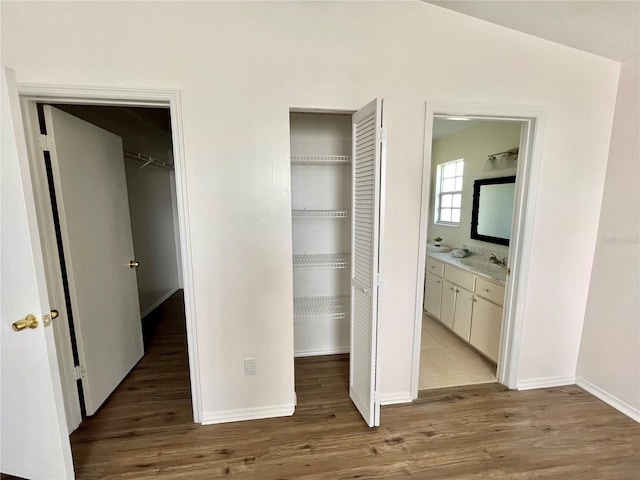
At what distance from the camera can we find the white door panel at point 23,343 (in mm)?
1189

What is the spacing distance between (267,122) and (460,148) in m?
3.06

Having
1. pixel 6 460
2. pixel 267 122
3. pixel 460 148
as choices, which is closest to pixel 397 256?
pixel 267 122

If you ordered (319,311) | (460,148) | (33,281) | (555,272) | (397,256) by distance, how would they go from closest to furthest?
1. (33,281)
2. (397,256)
3. (555,272)
4. (319,311)
5. (460,148)

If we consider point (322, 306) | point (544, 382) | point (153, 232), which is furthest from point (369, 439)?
point (153, 232)

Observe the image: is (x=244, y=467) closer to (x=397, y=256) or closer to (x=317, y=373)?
(x=317, y=373)

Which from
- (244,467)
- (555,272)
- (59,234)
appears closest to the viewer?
(244,467)

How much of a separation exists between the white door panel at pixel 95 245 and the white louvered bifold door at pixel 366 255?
1.79m

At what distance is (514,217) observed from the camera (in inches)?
85.0

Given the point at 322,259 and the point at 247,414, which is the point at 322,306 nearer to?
the point at 322,259

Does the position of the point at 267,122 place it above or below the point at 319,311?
above

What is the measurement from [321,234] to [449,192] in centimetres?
246

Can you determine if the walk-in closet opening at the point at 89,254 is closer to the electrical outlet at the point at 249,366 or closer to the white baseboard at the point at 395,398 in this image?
the electrical outlet at the point at 249,366

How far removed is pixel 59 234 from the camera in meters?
1.81

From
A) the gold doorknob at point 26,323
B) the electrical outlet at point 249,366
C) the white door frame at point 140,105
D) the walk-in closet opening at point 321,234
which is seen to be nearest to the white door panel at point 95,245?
the white door frame at point 140,105
